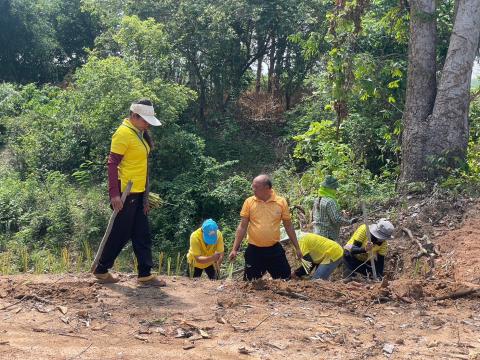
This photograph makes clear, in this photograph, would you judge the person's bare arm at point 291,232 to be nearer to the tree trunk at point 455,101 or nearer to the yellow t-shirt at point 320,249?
the yellow t-shirt at point 320,249

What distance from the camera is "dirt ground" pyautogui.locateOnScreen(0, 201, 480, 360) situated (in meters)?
4.38

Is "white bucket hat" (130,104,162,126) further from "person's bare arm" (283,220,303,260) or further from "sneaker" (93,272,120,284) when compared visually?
"person's bare arm" (283,220,303,260)

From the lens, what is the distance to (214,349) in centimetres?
439

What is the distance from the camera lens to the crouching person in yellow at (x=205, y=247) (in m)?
7.27

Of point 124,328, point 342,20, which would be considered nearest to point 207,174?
point 342,20

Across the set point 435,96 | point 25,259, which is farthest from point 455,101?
point 25,259

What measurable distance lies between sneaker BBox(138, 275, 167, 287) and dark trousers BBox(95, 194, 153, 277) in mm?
37

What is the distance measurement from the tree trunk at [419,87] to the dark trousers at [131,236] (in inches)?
228

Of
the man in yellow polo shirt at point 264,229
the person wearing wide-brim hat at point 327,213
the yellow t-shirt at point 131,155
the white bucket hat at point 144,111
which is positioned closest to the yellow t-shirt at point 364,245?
the person wearing wide-brim hat at point 327,213

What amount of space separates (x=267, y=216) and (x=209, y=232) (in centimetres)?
106

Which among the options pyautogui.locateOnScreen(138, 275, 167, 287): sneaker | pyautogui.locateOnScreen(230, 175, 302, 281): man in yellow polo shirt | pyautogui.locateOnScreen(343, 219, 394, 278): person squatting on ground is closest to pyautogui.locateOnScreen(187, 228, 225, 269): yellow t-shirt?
pyautogui.locateOnScreen(230, 175, 302, 281): man in yellow polo shirt

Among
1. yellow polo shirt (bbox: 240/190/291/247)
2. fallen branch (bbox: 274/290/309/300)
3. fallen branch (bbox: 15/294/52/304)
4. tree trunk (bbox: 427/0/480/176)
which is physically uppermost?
tree trunk (bbox: 427/0/480/176)

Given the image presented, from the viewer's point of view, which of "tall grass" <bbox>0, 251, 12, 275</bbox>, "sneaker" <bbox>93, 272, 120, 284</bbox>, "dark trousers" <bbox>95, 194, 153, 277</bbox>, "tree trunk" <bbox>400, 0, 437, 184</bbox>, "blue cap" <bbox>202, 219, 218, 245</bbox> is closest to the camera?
"dark trousers" <bbox>95, 194, 153, 277</bbox>

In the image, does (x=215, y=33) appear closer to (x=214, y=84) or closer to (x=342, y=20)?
(x=214, y=84)
